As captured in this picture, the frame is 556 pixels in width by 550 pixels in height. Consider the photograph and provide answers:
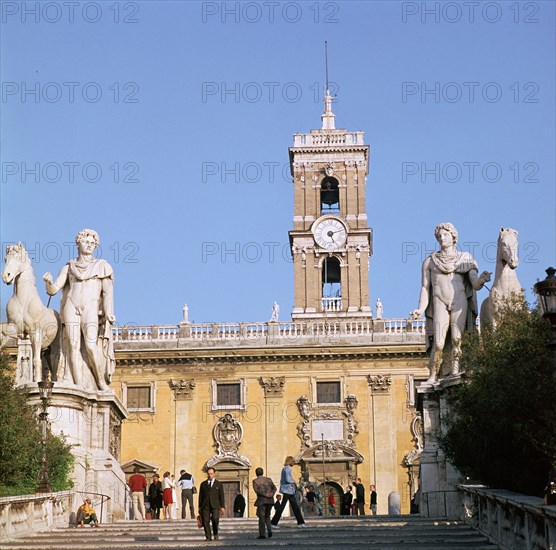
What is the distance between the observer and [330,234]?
218ft

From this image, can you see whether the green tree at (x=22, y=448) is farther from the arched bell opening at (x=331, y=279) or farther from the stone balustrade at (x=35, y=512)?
the arched bell opening at (x=331, y=279)

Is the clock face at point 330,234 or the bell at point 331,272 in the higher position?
the clock face at point 330,234

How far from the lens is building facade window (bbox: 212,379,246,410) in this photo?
5800cm

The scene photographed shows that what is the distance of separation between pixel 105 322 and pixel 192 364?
102ft

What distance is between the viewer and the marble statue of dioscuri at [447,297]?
88.0ft

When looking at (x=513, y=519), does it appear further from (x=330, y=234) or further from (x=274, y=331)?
(x=330, y=234)

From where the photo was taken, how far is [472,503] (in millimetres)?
21688

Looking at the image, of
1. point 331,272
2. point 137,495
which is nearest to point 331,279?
point 331,272

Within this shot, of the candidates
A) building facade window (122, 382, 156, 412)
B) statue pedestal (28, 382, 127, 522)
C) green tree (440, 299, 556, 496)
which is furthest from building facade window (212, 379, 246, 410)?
green tree (440, 299, 556, 496)

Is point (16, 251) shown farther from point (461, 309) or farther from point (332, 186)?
point (332, 186)

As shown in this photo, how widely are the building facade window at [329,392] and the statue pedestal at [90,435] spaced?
30.6 meters

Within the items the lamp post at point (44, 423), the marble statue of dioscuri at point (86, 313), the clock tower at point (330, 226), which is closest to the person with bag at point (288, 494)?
the lamp post at point (44, 423)

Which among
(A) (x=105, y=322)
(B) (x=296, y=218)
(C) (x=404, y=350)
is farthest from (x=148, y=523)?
(B) (x=296, y=218)

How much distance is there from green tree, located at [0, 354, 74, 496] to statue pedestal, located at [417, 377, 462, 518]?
7181mm
